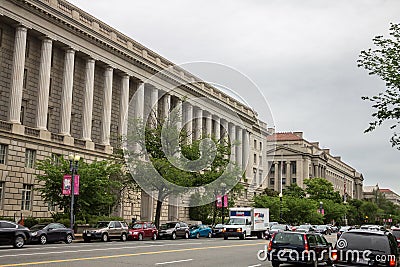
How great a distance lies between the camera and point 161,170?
49656 mm

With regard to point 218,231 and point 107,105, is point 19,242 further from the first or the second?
point 107,105

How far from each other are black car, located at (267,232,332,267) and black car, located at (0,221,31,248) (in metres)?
14.3

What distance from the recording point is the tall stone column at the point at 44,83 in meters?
50.8

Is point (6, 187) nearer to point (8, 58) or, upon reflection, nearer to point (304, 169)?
point (8, 58)

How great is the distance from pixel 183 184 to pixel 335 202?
8268cm

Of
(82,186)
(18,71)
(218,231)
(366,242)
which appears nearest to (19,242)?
(82,186)

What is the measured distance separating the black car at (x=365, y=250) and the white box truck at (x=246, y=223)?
33.2 meters

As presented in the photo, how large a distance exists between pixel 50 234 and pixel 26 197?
1444cm

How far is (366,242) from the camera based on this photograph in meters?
16.8

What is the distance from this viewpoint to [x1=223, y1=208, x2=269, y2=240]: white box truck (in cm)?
5012

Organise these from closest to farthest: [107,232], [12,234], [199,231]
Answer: [12,234], [107,232], [199,231]

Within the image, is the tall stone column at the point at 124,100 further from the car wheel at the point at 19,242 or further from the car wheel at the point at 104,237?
the car wheel at the point at 19,242

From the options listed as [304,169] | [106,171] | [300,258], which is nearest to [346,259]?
[300,258]

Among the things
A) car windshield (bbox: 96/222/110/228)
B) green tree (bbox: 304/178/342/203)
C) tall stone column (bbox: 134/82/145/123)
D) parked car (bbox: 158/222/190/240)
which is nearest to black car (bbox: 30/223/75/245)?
car windshield (bbox: 96/222/110/228)
